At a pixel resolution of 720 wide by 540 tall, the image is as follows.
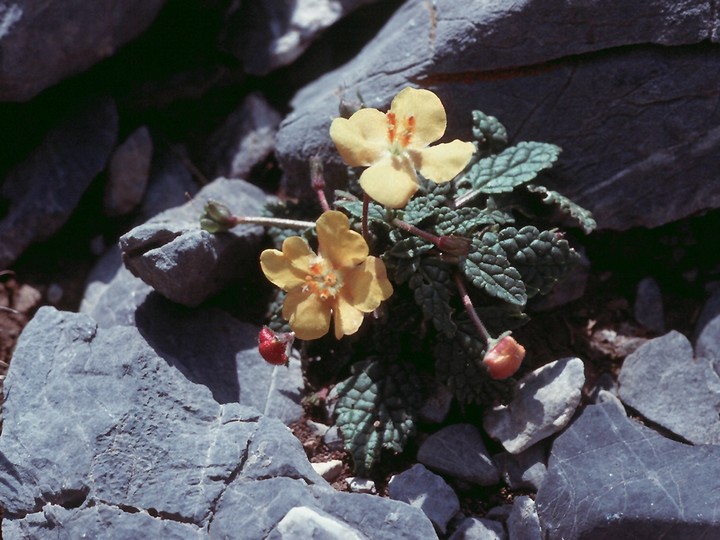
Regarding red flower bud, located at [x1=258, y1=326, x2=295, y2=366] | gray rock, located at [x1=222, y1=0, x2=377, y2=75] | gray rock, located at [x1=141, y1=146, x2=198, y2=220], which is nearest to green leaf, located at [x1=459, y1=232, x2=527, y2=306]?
red flower bud, located at [x1=258, y1=326, x2=295, y2=366]

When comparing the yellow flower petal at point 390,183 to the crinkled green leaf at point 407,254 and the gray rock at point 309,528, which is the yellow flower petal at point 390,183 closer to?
the crinkled green leaf at point 407,254

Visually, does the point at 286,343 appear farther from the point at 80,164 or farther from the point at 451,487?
the point at 80,164

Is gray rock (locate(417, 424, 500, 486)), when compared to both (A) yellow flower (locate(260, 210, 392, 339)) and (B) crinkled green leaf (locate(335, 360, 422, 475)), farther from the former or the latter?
(A) yellow flower (locate(260, 210, 392, 339))

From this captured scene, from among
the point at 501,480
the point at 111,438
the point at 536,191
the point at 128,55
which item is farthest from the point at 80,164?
the point at 501,480

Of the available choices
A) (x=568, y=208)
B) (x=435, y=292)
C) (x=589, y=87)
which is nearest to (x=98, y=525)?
(x=435, y=292)

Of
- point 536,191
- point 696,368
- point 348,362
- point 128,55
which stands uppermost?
point 128,55

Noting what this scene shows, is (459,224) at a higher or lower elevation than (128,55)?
lower
